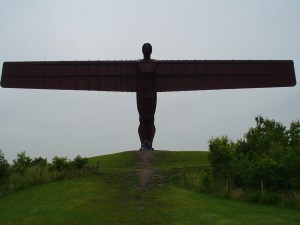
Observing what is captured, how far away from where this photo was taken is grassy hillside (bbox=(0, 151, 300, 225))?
13.3 meters

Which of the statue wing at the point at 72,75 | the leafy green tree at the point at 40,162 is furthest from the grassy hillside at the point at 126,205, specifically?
the statue wing at the point at 72,75

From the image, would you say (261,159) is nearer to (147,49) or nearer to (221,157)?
(221,157)

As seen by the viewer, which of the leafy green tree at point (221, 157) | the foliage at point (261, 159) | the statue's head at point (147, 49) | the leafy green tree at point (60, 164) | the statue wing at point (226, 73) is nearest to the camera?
the foliage at point (261, 159)

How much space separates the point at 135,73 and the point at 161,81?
1.82m

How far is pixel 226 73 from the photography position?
87.9 ft

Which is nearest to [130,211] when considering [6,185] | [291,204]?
[291,204]

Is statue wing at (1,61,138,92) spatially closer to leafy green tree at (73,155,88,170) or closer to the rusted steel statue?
the rusted steel statue

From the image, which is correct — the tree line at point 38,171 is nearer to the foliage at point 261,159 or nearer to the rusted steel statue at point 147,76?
the rusted steel statue at point 147,76

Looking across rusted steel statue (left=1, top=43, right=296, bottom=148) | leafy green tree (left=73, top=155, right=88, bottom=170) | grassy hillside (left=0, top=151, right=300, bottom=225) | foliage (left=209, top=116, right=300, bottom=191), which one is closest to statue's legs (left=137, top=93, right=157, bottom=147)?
rusted steel statue (left=1, top=43, right=296, bottom=148)

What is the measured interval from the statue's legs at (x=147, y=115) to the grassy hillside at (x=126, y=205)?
3684mm

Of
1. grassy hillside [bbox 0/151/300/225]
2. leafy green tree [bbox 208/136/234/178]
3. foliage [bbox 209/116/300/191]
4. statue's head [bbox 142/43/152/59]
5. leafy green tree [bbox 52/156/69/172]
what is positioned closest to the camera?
grassy hillside [bbox 0/151/300/225]

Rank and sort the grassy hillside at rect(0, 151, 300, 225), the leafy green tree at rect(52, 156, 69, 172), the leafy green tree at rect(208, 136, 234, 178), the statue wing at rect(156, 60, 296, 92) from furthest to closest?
the statue wing at rect(156, 60, 296, 92), the leafy green tree at rect(52, 156, 69, 172), the leafy green tree at rect(208, 136, 234, 178), the grassy hillside at rect(0, 151, 300, 225)

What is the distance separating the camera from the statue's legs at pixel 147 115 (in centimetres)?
2655

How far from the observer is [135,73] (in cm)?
2681
